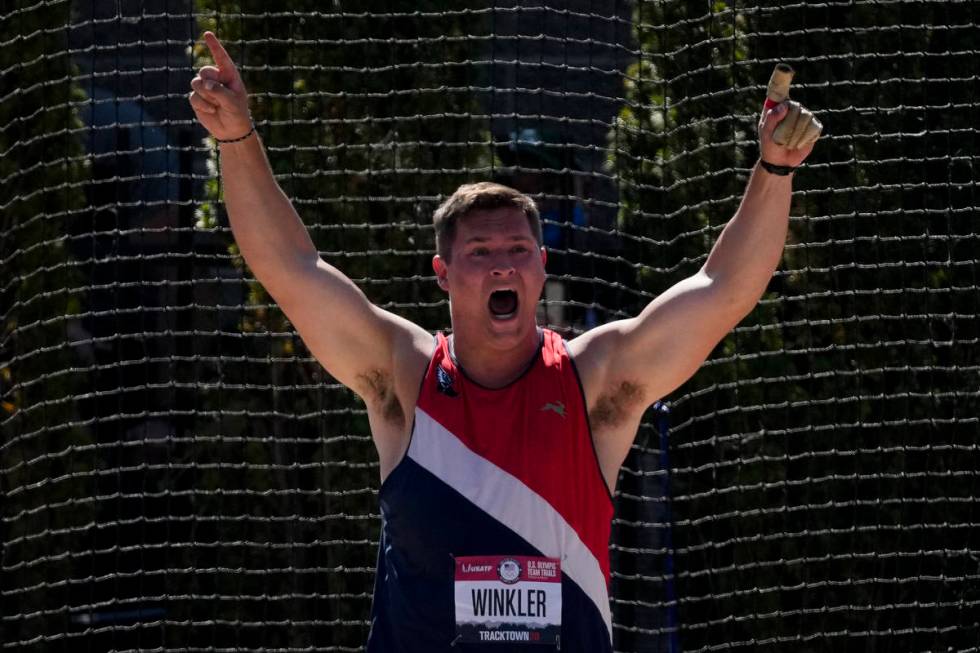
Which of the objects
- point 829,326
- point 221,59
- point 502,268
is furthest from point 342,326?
point 829,326

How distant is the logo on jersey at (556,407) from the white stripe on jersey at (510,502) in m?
0.16

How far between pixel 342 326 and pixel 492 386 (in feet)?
1.06

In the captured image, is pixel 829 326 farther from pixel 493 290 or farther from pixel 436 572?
pixel 436 572

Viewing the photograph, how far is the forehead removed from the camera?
2.76m

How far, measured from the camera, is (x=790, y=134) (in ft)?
8.21

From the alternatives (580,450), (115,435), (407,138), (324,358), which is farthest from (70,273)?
(580,450)

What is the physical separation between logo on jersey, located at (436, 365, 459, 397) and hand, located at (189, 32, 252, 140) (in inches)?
23.4

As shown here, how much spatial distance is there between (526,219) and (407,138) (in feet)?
10.3

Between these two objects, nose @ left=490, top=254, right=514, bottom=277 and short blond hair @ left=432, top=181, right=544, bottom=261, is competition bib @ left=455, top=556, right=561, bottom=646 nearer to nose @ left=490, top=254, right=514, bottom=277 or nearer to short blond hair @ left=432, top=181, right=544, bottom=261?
nose @ left=490, top=254, right=514, bottom=277

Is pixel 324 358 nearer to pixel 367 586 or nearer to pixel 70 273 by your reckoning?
pixel 367 586

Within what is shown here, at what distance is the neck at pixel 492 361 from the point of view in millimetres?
2730

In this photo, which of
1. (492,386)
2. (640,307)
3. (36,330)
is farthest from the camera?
(36,330)

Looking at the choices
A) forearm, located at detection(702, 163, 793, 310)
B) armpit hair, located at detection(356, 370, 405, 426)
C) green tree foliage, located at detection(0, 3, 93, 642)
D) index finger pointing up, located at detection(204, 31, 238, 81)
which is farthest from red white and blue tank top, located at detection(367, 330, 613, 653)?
green tree foliage, located at detection(0, 3, 93, 642)

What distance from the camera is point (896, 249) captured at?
5746 millimetres
